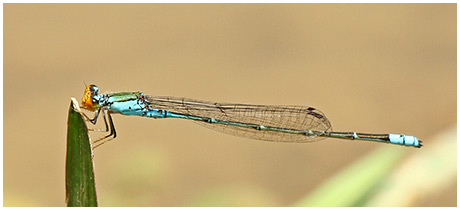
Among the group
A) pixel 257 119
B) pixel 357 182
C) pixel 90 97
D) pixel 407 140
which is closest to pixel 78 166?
pixel 90 97

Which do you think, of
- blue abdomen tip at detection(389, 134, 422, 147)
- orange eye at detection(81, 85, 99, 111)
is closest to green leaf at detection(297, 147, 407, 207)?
blue abdomen tip at detection(389, 134, 422, 147)

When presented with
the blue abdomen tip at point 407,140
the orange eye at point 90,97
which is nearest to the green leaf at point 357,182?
the blue abdomen tip at point 407,140

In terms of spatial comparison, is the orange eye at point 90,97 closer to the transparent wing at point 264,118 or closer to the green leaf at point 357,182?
the transparent wing at point 264,118

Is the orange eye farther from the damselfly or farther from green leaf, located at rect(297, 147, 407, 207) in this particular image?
green leaf, located at rect(297, 147, 407, 207)

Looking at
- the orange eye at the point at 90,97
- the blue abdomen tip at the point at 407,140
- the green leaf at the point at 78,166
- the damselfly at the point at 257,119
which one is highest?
the damselfly at the point at 257,119

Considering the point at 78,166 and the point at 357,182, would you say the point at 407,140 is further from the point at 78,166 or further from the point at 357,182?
the point at 78,166

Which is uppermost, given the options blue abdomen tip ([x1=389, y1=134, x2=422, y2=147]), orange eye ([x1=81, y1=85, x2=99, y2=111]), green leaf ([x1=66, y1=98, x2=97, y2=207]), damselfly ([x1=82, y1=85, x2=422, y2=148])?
damselfly ([x1=82, y1=85, x2=422, y2=148])
